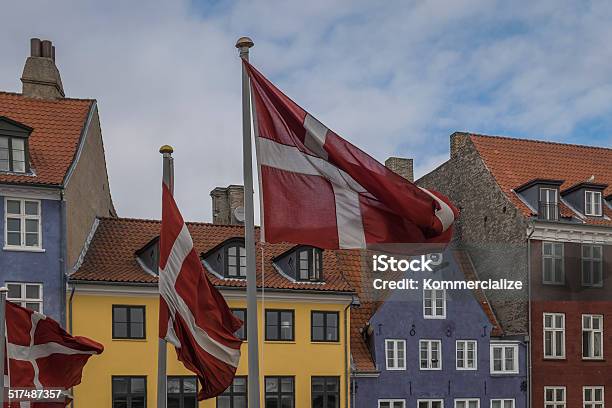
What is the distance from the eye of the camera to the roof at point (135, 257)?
30391 millimetres

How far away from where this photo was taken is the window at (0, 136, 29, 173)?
2897cm

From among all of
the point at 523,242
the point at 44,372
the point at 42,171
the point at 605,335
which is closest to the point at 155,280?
the point at 42,171

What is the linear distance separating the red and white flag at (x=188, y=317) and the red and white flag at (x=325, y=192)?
3044 millimetres

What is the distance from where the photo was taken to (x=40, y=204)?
29.1 meters

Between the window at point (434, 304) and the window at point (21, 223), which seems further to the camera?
the window at point (434, 304)

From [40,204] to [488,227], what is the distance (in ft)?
68.8

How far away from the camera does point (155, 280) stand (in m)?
30.6

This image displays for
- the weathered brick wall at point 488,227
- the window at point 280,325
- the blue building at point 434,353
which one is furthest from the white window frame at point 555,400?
the window at point 280,325

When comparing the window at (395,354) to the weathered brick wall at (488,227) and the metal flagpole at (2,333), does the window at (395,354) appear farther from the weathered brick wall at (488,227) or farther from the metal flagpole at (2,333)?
the metal flagpole at (2,333)

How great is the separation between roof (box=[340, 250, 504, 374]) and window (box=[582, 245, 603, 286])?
15.0ft

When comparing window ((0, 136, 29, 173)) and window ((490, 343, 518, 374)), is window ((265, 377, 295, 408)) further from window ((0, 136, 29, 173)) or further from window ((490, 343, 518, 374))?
window ((0, 136, 29, 173))

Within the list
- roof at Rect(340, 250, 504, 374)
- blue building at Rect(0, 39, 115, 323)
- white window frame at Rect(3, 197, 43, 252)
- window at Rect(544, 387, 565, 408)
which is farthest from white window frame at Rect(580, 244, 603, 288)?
white window frame at Rect(3, 197, 43, 252)

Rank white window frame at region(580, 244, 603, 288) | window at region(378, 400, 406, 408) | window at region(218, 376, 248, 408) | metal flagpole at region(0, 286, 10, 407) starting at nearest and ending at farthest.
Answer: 1. metal flagpole at region(0, 286, 10, 407)
2. window at region(218, 376, 248, 408)
3. window at region(378, 400, 406, 408)
4. white window frame at region(580, 244, 603, 288)

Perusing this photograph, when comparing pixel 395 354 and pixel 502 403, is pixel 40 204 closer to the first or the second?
pixel 395 354
